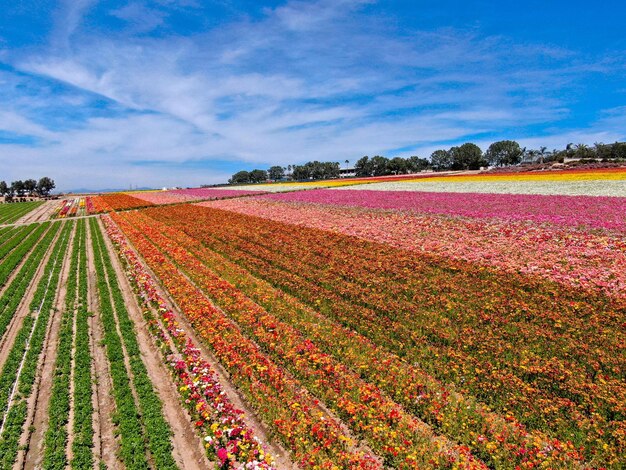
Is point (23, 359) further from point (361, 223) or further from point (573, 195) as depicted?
point (573, 195)

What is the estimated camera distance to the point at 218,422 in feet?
25.6

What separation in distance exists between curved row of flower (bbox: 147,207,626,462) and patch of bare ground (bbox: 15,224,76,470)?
886 centimetres

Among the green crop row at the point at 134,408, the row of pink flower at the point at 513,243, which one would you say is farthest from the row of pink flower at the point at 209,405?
the row of pink flower at the point at 513,243

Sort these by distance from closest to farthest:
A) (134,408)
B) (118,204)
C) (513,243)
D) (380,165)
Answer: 1. (134,408)
2. (513,243)
3. (118,204)
4. (380,165)

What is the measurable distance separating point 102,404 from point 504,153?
220789 mm

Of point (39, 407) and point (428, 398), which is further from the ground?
point (39, 407)

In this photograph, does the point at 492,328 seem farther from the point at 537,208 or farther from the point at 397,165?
the point at 397,165

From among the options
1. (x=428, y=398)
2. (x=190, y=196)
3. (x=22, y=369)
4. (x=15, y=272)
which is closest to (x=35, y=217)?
(x=190, y=196)

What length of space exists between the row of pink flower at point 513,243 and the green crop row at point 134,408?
15.4 metres

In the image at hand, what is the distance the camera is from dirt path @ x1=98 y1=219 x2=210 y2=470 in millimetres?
7023

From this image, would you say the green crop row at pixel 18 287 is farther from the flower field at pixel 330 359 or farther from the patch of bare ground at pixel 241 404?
the patch of bare ground at pixel 241 404

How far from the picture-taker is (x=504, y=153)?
18950 cm

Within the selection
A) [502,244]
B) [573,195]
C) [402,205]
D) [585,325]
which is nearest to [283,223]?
[402,205]

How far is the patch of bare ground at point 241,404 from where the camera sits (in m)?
6.97
